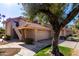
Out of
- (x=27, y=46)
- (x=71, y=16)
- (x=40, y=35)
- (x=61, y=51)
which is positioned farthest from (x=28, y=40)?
(x=71, y=16)

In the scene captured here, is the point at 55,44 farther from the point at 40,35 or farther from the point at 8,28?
the point at 8,28

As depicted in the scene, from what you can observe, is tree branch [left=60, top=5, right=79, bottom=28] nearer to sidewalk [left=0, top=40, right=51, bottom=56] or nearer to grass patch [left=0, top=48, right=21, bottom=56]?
sidewalk [left=0, top=40, right=51, bottom=56]

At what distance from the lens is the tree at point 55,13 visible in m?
3.44

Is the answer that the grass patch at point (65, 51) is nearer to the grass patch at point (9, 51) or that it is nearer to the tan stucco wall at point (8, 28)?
the grass patch at point (9, 51)

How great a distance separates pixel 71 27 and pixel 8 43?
38.4 inches

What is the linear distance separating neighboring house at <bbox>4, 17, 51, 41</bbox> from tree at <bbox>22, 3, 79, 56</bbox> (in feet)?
0.39

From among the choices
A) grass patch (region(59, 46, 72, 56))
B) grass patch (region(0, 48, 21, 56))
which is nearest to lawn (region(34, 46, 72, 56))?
grass patch (region(59, 46, 72, 56))

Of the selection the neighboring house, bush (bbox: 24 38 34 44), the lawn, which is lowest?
the lawn

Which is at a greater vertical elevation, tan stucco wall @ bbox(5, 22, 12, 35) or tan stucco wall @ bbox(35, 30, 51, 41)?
tan stucco wall @ bbox(5, 22, 12, 35)

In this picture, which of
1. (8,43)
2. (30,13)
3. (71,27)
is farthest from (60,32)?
(8,43)

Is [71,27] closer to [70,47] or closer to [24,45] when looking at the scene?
[70,47]

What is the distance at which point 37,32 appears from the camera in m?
3.52

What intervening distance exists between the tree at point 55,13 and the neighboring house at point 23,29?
118 mm

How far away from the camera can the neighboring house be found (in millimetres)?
3453
